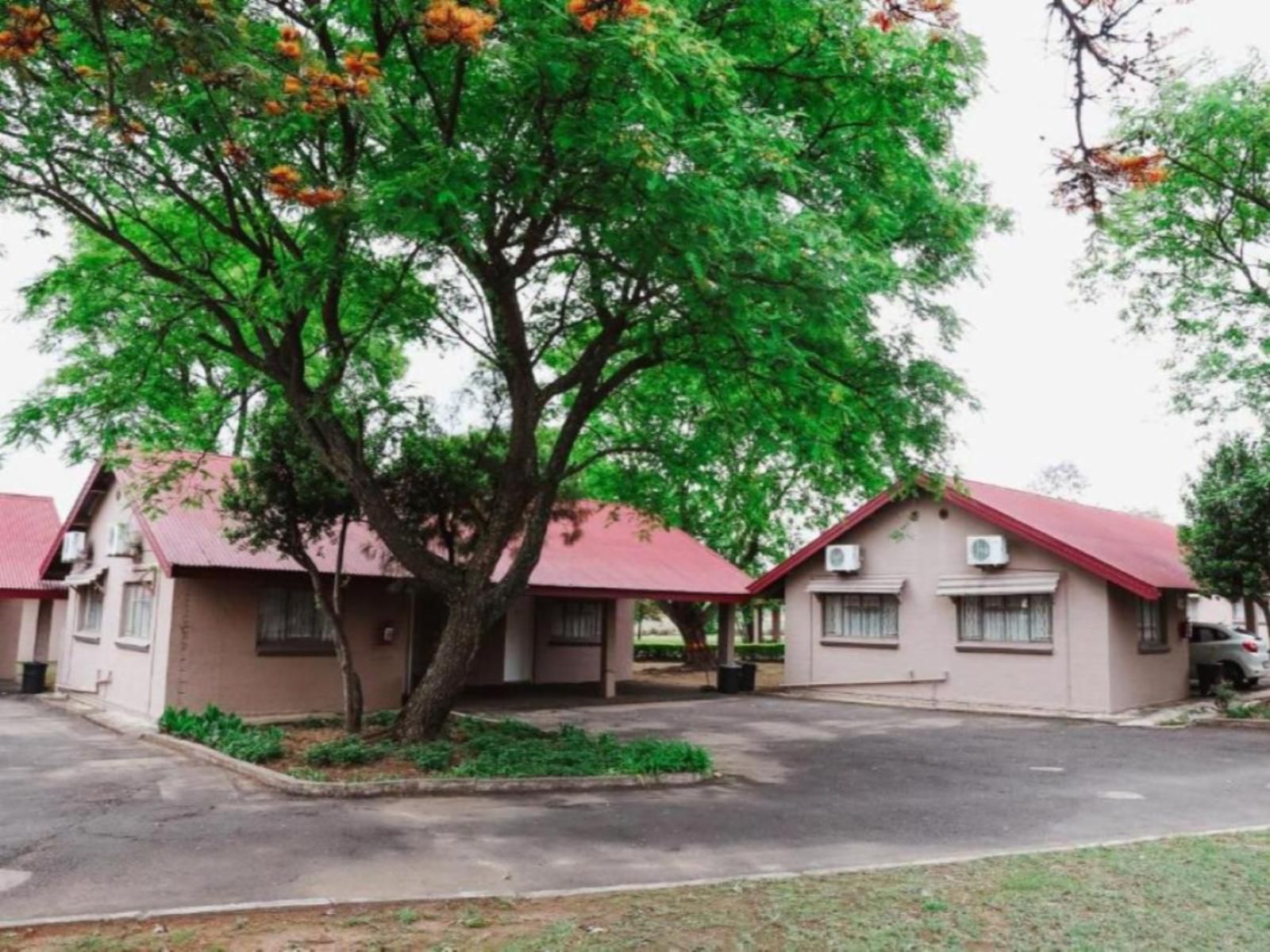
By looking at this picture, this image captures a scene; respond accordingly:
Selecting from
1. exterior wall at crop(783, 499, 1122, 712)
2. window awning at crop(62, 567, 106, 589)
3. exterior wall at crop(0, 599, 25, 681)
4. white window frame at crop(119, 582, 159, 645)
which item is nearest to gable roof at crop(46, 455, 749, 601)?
window awning at crop(62, 567, 106, 589)

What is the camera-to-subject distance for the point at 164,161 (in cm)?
992

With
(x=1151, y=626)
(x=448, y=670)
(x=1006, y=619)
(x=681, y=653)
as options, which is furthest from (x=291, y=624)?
(x=681, y=653)

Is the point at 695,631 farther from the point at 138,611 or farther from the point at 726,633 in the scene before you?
the point at 138,611

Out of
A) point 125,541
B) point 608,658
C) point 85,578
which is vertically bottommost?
point 608,658

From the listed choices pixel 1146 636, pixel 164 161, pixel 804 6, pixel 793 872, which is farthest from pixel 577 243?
pixel 1146 636

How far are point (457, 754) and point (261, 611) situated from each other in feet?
21.8

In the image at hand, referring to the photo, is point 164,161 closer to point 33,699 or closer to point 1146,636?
point 33,699

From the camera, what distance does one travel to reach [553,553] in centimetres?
2138

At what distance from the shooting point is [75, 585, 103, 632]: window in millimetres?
19969

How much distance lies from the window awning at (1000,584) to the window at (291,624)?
12549 mm

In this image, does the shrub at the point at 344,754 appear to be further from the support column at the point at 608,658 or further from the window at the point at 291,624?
the support column at the point at 608,658

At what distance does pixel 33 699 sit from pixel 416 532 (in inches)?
Answer: 468

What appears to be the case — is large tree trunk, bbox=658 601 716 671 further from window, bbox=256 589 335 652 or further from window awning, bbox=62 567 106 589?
window awning, bbox=62 567 106 589

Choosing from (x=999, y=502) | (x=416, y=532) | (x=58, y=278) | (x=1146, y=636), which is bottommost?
(x=1146, y=636)
